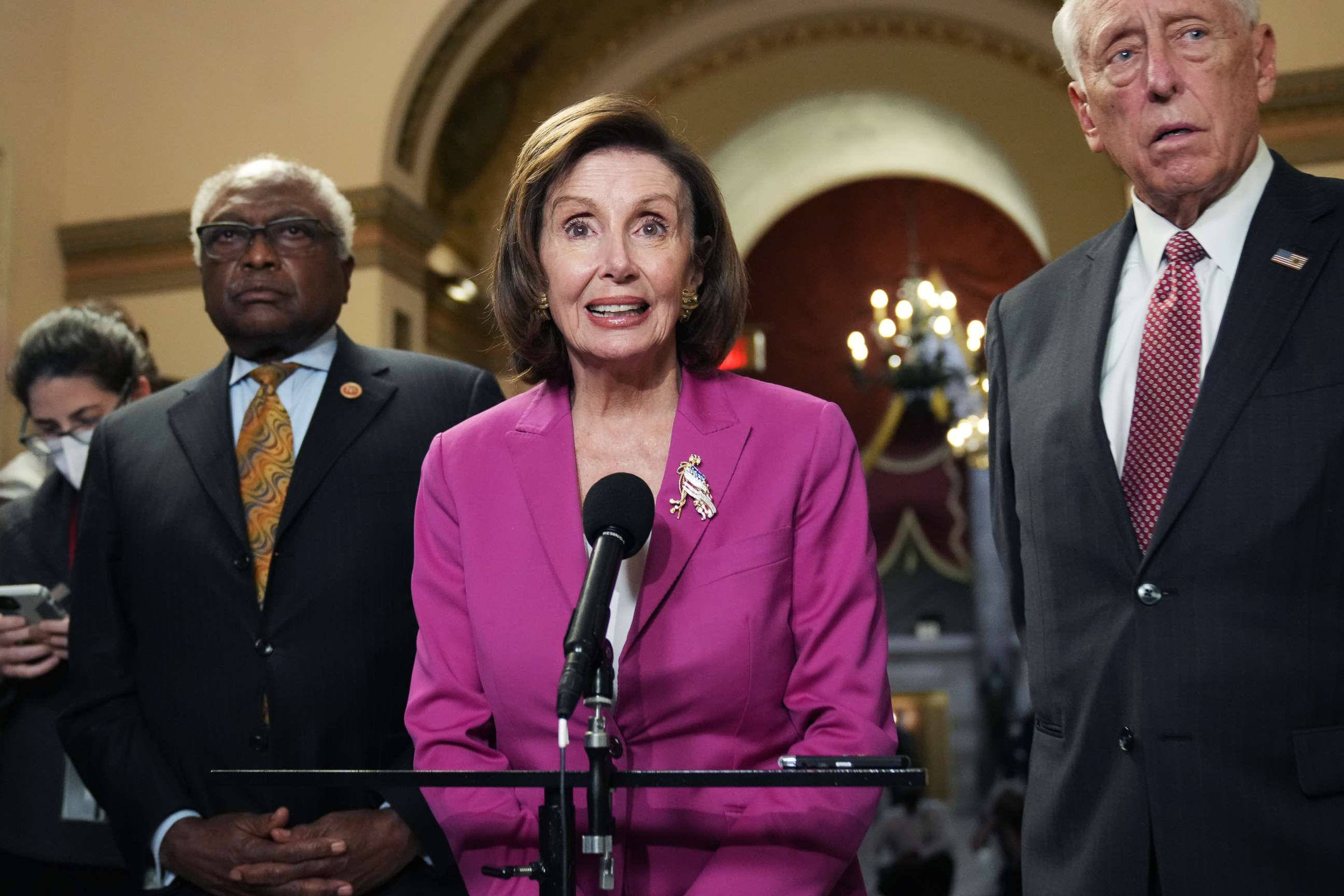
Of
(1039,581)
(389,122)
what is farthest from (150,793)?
(389,122)

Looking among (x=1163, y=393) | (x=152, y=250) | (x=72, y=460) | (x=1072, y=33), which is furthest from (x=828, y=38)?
(x=1163, y=393)

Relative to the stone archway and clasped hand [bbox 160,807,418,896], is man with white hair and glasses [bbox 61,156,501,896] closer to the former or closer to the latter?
clasped hand [bbox 160,807,418,896]

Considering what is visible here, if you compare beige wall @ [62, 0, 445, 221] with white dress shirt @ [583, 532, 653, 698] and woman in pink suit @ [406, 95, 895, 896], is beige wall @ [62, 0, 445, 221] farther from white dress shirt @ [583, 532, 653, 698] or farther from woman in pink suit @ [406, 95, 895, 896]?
white dress shirt @ [583, 532, 653, 698]

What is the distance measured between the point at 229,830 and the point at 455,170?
21.8 ft

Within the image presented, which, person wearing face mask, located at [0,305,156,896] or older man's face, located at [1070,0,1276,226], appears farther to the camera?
person wearing face mask, located at [0,305,156,896]

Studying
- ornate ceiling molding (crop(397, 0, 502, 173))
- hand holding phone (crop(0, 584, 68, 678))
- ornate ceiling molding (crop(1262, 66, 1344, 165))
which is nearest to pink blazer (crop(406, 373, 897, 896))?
hand holding phone (crop(0, 584, 68, 678))

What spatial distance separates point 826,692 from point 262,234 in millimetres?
1490

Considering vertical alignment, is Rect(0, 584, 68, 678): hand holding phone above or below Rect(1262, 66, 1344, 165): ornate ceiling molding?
below

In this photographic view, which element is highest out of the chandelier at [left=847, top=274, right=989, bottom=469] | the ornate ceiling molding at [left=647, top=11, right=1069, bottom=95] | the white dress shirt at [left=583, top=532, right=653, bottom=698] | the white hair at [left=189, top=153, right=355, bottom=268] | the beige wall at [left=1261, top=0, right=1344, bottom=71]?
the ornate ceiling molding at [left=647, top=11, right=1069, bottom=95]

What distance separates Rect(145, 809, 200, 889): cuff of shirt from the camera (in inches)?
97.1

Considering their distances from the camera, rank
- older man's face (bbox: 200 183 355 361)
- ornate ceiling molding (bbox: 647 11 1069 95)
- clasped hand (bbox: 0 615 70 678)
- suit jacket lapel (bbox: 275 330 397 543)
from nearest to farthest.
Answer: suit jacket lapel (bbox: 275 330 397 543) < older man's face (bbox: 200 183 355 361) < clasped hand (bbox: 0 615 70 678) < ornate ceiling molding (bbox: 647 11 1069 95)

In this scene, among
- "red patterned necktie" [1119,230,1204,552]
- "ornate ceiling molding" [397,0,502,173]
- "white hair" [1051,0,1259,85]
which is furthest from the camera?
"ornate ceiling molding" [397,0,502,173]

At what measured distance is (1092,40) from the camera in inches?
90.0

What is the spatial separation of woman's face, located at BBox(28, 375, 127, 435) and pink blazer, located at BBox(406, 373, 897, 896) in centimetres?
162
